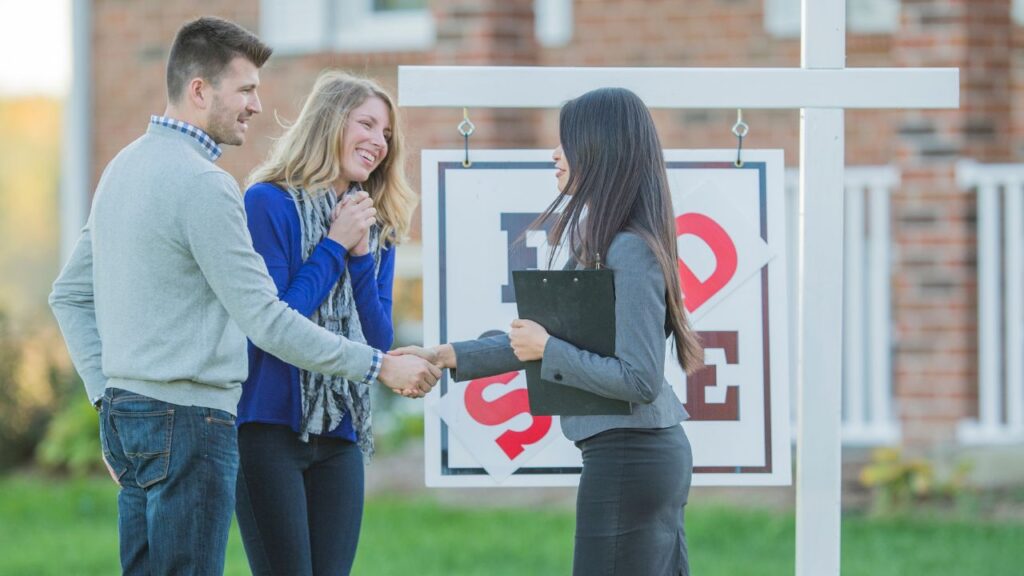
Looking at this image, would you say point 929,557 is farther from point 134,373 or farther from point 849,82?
point 134,373

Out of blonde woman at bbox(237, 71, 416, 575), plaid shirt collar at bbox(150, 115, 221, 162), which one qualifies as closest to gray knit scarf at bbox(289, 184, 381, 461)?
blonde woman at bbox(237, 71, 416, 575)

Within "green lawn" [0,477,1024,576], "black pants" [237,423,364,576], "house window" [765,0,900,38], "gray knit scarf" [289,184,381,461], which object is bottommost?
"green lawn" [0,477,1024,576]

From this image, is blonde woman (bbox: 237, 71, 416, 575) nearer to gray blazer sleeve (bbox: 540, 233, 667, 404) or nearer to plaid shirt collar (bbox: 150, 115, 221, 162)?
plaid shirt collar (bbox: 150, 115, 221, 162)

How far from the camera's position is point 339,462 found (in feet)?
13.2

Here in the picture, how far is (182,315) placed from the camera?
354cm

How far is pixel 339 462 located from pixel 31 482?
6.33 metres

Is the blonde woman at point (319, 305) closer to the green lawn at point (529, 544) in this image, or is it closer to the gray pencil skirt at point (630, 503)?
the gray pencil skirt at point (630, 503)

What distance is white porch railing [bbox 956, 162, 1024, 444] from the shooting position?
8.18m

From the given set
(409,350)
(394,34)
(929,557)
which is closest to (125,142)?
(394,34)

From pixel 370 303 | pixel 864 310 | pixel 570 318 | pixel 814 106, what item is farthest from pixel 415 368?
pixel 864 310

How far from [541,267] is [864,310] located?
4928 millimetres

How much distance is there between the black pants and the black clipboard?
0.65 m

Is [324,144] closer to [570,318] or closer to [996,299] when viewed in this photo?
[570,318]

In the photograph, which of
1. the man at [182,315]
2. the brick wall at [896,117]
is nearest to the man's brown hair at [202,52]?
the man at [182,315]
